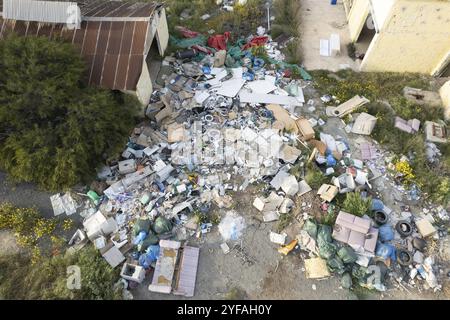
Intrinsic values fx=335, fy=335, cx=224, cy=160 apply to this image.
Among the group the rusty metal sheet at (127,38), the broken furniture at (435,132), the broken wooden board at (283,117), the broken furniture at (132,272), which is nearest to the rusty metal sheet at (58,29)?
the rusty metal sheet at (127,38)

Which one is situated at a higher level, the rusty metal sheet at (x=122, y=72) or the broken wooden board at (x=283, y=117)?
the rusty metal sheet at (x=122, y=72)

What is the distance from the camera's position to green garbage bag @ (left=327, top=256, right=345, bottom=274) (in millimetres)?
9086

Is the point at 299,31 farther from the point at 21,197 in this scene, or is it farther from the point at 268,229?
the point at 21,197

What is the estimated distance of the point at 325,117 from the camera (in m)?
12.0

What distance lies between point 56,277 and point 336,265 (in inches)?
296

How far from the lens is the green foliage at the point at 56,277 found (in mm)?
8688

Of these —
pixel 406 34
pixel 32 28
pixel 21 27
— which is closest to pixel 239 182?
pixel 406 34

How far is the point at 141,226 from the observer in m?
9.55

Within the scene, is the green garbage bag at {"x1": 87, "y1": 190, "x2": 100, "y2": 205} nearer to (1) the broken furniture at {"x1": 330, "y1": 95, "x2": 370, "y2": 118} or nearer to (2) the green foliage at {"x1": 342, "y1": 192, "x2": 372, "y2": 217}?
(2) the green foliage at {"x1": 342, "y1": 192, "x2": 372, "y2": 217}

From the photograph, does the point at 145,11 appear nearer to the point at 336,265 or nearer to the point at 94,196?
the point at 94,196

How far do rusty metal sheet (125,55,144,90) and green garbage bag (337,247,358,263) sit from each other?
7.84 metres

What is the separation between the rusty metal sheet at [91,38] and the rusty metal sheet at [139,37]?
1259 mm

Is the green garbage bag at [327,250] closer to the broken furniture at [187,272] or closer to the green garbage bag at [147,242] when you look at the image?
the broken furniture at [187,272]

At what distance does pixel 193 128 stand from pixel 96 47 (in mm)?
4036
